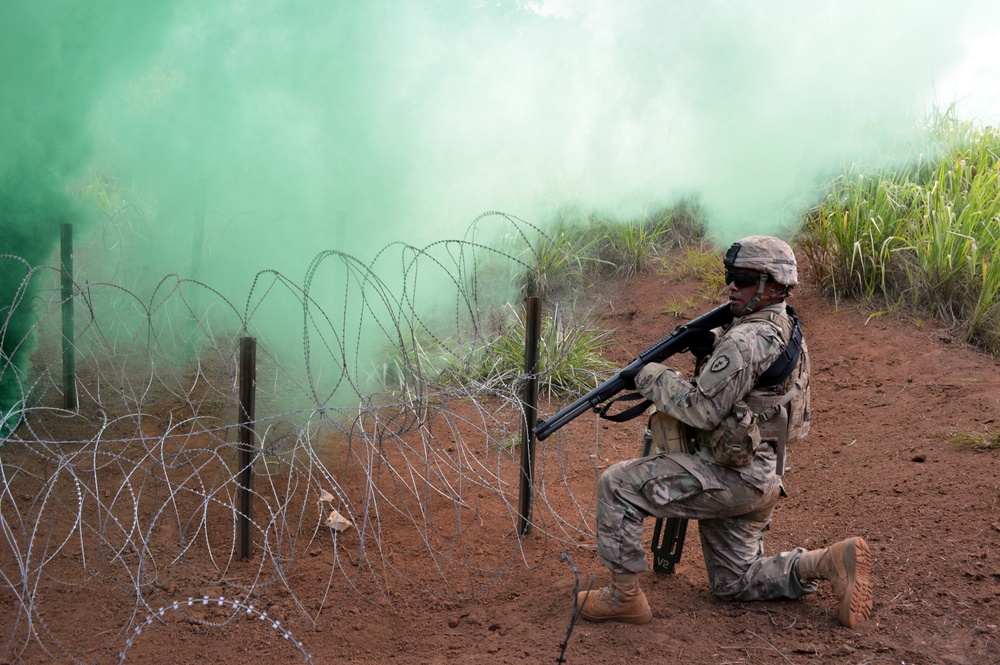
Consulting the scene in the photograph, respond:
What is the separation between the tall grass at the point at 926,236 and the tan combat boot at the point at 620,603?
3697 millimetres

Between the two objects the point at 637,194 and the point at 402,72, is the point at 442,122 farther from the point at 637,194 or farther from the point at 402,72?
the point at 637,194

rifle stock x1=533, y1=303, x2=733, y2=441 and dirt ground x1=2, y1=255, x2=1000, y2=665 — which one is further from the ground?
Result: rifle stock x1=533, y1=303, x2=733, y2=441

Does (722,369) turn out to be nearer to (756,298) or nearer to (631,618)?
(756,298)

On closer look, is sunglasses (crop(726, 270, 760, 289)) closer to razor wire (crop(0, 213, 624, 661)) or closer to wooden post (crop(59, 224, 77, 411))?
razor wire (crop(0, 213, 624, 661))

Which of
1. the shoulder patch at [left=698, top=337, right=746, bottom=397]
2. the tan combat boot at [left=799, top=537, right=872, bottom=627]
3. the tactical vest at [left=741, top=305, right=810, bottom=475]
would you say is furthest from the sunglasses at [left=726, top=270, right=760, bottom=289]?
the tan combat boot at [left=799, top=537, right=872, bottom=627]

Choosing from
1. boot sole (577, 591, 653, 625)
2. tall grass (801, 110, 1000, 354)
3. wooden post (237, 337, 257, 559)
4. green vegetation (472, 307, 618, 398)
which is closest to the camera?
boot sole (577, 591, 653, 625)

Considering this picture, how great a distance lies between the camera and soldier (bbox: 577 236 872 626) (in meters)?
3.13

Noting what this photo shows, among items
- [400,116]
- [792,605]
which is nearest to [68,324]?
[400,116]

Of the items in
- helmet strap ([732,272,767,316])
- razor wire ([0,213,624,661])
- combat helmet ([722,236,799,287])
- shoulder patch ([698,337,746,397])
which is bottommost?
razor wire ([0,213,624,661])

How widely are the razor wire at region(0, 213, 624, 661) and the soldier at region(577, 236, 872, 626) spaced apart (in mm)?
674

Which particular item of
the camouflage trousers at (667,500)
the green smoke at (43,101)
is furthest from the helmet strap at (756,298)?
the green smoke at (43,101)

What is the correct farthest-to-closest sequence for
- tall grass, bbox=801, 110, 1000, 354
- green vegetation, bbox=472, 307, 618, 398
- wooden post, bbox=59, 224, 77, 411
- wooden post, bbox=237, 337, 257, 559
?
green vegetation, bbox=472, 307, 618, 398 → tall grass, bbox=801, 110, 1000, 354 → wooden post, bbox=59, 224, 77, 411 → wooden post, bbox=237, 337, 257, 559

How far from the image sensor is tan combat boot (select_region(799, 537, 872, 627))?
3125 millimetres

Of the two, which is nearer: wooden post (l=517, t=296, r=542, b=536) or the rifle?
the rifle
